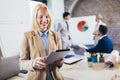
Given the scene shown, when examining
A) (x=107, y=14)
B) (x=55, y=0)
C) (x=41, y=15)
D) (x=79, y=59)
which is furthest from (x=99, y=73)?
(x=55, y=0)

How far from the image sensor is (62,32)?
13.5 ft

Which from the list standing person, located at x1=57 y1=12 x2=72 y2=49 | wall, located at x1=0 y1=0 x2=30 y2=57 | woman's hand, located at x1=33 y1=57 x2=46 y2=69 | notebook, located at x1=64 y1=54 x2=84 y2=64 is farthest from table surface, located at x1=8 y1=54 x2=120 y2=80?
standing person, located at x1=57 y1=12 x2=72 y2=49

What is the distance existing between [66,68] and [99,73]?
35cm

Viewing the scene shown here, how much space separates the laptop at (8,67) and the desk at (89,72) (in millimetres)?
459

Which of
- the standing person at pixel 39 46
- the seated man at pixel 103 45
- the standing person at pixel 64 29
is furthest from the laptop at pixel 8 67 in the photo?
the standing person at pixel 64 29

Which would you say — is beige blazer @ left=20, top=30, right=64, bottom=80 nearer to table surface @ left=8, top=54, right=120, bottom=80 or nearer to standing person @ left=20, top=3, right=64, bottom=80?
standing person @ left=20, top=3, right=64, bottom=80

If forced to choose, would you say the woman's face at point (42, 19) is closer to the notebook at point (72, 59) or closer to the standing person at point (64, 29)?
the notebook at point (72, 59)

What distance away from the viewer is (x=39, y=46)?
118cm

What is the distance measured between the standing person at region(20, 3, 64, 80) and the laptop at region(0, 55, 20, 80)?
1.35 ft

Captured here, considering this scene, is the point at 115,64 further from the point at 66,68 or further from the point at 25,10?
the point at 25,10

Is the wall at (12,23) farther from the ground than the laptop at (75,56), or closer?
farther from the ground

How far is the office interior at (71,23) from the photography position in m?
1.51

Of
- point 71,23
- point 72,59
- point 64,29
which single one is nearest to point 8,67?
point 72,59

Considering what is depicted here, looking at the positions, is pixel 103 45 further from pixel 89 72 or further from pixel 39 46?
pixel 39 46
